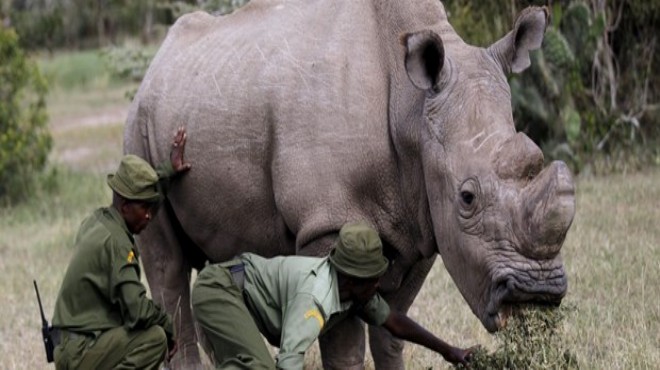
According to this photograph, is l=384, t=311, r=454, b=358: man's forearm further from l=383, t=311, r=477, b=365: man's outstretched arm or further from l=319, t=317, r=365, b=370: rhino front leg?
l=319, t=317, r=365, b=370: rhino front leg

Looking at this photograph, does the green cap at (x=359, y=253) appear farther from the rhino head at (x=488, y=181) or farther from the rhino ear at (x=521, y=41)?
the rhino ear at (x=521, y=41)

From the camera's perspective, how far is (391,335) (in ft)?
22.9

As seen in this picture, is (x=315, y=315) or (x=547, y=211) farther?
(x=315, y=315)

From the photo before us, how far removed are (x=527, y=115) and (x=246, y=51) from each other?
749cm

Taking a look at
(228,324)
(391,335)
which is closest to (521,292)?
(228,324)

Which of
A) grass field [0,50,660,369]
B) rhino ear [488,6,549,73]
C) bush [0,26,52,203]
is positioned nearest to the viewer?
rhino ear [488,6,549,73]

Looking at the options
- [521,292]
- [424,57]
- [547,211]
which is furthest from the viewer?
[424,57]

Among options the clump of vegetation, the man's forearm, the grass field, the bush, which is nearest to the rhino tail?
the grass field

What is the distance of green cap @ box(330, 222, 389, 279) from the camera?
5812 mm

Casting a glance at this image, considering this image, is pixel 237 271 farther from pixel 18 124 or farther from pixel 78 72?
pixel 78 72

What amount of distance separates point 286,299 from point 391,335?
3.75 ft

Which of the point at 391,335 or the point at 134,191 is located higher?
the point at 134,191

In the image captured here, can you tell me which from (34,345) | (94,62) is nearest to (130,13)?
(94,62)

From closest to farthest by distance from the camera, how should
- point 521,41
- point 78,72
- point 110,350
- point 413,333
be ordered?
point 110,350
point 521,41
point 413,333
point 78,72
